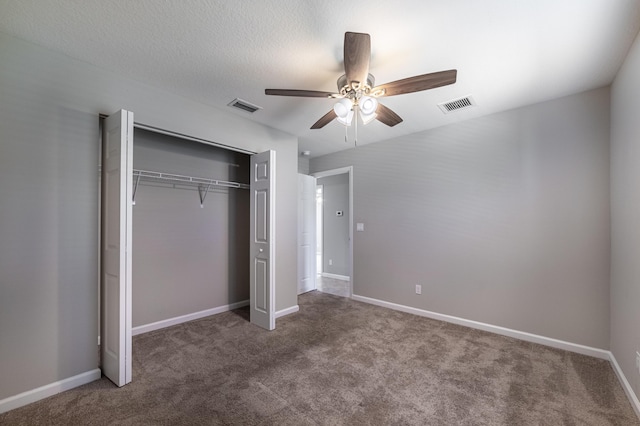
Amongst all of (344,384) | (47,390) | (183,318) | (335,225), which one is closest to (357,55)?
(344,384)

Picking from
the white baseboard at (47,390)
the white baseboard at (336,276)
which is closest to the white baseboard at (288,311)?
the white baseboard at (47,390)

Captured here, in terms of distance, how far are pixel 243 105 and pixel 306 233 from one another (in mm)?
2676

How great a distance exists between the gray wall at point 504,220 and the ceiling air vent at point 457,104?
46cm

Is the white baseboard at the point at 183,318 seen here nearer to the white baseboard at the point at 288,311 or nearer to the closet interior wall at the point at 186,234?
the closet interior wall at the point at 186,234

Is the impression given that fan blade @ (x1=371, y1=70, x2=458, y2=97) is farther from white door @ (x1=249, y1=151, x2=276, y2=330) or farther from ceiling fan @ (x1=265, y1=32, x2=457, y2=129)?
white door @ (x1=249, y1=151, x2=276, y2=330)

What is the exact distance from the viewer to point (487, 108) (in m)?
3.01

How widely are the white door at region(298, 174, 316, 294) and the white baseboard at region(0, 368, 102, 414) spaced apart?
3.06m

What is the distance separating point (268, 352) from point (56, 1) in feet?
9.71

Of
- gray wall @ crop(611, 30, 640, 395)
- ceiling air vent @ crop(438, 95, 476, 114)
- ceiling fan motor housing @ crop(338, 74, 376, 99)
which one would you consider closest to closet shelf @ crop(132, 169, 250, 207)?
ceiling fan motor housing @ crop(338, 74, 376, 99)

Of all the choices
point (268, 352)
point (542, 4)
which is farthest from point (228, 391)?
point (542, 4)

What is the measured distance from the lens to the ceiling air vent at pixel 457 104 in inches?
111

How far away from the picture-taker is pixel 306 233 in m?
5.07

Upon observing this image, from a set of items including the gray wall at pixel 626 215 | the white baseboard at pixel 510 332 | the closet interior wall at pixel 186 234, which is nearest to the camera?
the gray wall at pixel 626 215

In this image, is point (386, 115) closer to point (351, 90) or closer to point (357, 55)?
point (351, 90)
